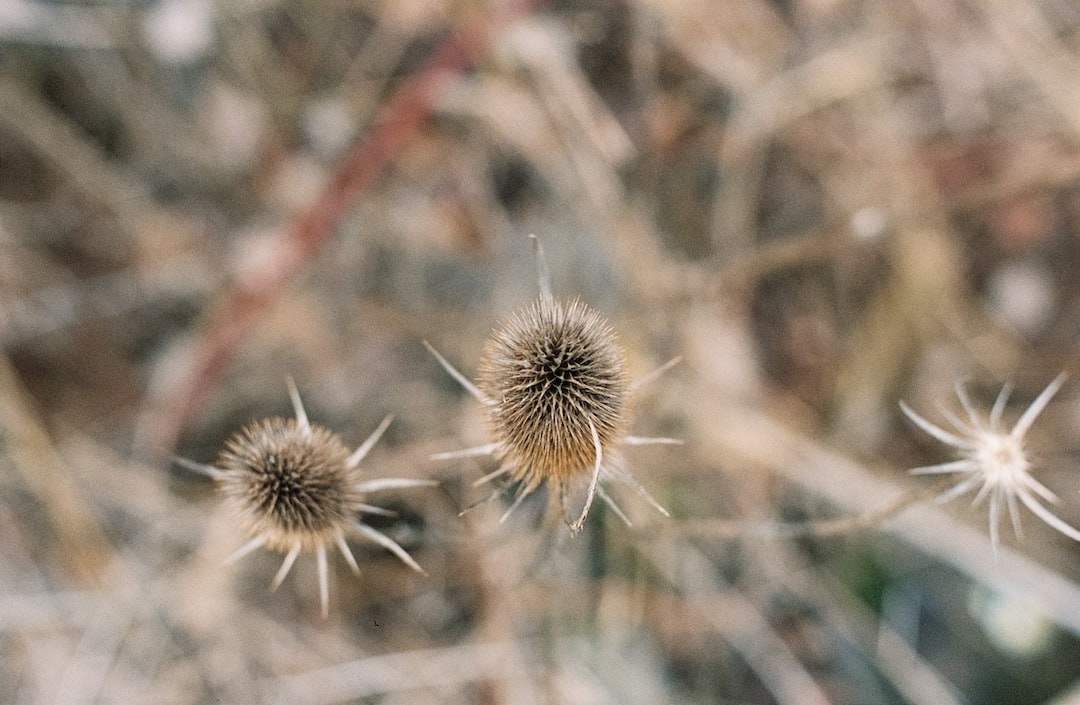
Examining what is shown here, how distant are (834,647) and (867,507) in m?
0.37

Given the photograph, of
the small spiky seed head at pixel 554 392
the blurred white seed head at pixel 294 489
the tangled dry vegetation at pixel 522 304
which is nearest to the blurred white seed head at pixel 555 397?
the small spiky seed head at pixel 554 392

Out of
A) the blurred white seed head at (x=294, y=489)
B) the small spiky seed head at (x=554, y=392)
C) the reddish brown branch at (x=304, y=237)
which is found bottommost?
the blurred white seed head at (x=294, y=489)

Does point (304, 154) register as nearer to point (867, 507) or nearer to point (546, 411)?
point (546, 411)

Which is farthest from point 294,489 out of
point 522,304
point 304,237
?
point 522,304

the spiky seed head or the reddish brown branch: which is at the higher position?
the reddish brown branch

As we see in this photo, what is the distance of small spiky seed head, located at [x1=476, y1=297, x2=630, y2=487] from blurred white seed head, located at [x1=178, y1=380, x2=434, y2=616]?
17 centimetres

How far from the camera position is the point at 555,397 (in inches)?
39.1

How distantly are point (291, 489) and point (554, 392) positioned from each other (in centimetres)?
39

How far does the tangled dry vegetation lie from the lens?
1.82 metres

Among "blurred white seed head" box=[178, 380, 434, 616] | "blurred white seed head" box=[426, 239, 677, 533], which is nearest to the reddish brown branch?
"blurred white seed head" box=[178, 380, 434, 616]

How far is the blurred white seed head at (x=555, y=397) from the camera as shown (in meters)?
0.97

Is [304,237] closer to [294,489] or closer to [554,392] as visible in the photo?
[294,489]

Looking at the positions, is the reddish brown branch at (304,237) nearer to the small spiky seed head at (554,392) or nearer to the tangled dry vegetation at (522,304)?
the tangled dry vegetation at (522,304)

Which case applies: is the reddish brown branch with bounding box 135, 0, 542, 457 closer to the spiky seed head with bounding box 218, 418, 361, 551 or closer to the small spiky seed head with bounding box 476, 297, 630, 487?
the spiky seed head with bounding box 218, 418, 361, 551
